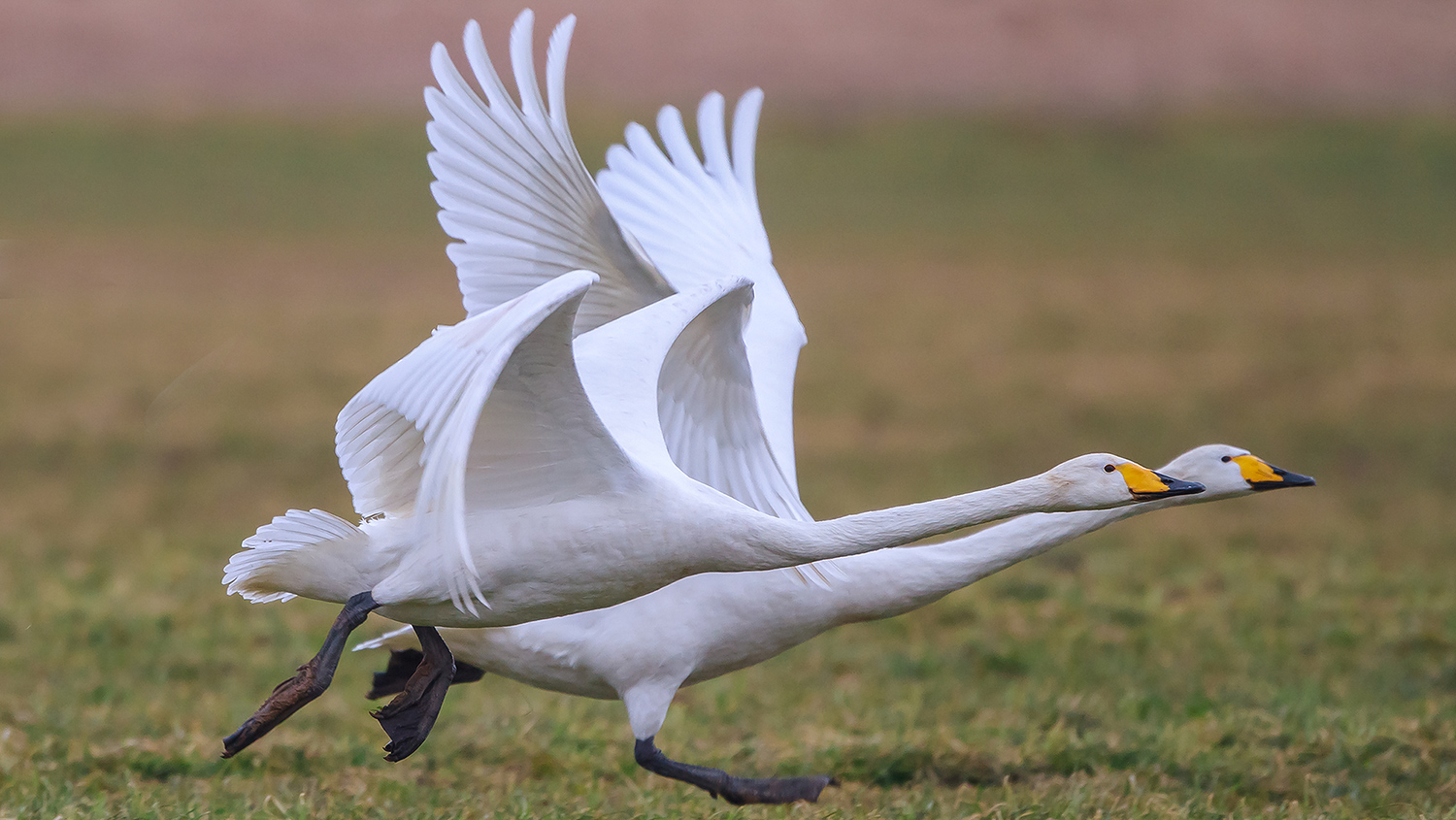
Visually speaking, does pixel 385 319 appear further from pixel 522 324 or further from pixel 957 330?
pixel 522 324

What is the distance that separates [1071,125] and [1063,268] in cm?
824

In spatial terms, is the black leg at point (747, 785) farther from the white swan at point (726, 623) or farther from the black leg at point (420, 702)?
the black leg at point (420, 702)

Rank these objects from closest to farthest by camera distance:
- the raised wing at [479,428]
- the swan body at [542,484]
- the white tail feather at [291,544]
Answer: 1. the raised wing at [479,428]
2. the swan body at [542,484]
3. the white tail feather at [291,544]

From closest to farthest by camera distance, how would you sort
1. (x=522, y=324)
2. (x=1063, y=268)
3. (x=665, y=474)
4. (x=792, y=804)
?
(x=522, y=324)
(x=665, y=474)
(x=792, y=804)
(x=1063, y=268)

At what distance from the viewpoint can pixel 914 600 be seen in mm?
5207

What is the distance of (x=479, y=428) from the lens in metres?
4.54

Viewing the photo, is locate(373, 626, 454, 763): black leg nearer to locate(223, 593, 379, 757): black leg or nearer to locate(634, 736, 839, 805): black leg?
locate(223, 593, 379, 757): black leg

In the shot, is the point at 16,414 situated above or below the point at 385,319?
below

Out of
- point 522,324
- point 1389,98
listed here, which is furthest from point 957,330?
point 1389,98

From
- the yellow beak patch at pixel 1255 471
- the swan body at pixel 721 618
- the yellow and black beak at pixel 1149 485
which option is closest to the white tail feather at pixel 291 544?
the swan body at pixel 721 618

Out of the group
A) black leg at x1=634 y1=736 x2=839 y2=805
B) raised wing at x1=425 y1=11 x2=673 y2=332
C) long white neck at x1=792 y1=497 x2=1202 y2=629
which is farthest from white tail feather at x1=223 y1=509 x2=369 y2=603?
long white neck at x1=792 y1=497 x2=1202 y2=629

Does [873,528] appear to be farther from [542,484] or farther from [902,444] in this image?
[902,444]

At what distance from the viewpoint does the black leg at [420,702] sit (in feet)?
15.7

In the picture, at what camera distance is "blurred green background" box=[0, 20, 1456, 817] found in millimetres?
5438
